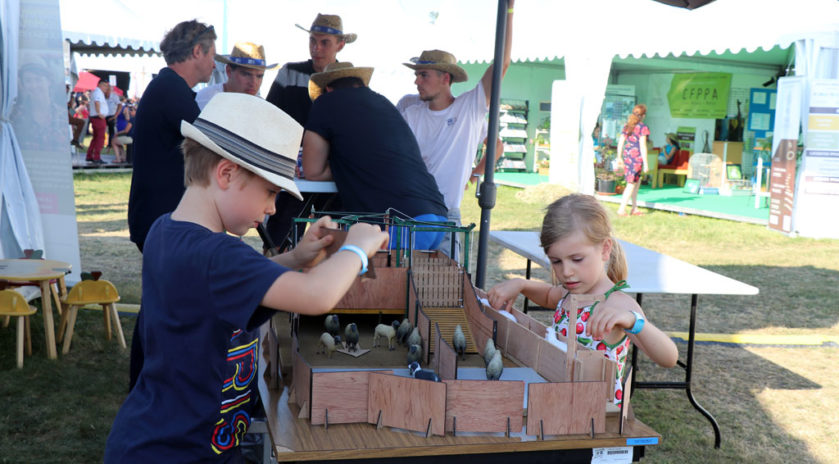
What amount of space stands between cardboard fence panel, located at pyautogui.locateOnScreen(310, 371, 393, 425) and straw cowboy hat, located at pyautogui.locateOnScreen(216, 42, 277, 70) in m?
3.45

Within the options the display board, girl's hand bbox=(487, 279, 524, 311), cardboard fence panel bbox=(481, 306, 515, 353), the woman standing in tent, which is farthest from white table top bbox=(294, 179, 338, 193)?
the woman standing in tent

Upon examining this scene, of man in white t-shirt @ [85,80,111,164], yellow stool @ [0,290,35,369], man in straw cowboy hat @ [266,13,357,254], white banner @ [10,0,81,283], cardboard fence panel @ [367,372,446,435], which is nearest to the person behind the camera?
cardboard fence panel @ [367,372,446,435]

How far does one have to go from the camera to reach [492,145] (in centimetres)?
338

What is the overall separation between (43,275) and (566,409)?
397 centimetres

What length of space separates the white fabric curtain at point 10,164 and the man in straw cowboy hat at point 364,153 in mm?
3435

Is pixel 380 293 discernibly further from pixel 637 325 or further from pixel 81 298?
pixel 81 298

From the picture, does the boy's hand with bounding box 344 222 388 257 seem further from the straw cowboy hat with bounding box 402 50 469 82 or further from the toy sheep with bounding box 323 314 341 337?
the straw cowboy hat with bounding box 402 50 469 82

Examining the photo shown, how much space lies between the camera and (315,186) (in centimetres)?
342

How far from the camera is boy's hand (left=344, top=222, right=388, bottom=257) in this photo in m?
1.52

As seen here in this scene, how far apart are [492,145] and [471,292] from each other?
114cm

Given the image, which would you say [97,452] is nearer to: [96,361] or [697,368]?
[96,361]

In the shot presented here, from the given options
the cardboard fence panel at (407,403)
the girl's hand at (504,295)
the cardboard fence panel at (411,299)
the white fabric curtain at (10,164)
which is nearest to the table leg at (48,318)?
the white fabric curtain at (10,164)

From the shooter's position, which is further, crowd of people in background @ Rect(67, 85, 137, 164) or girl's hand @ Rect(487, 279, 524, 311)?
crowd of people in background @ Rect(67, 85, 137, 164)

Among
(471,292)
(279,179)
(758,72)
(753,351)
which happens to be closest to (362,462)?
(279,179)
